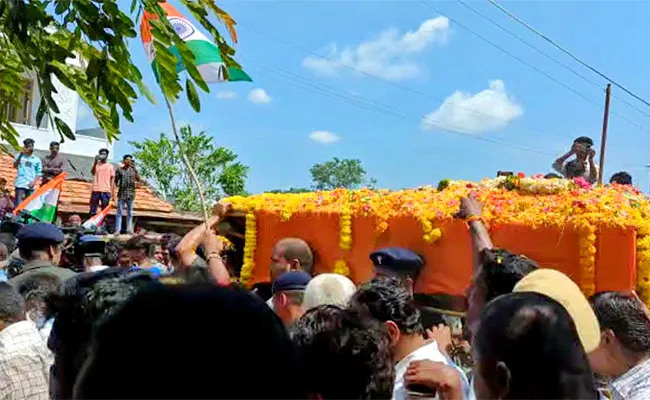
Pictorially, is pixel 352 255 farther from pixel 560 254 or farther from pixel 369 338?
pixel 369 338

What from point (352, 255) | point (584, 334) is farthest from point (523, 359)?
point (352, 255)

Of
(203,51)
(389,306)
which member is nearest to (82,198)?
(203,51)

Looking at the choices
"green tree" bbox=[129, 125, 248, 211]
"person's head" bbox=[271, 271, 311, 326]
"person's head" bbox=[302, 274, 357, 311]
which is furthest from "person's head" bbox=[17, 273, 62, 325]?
"green tree" bbox=[129, 125, 248, 211]

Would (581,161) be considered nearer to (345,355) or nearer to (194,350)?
(345,355)

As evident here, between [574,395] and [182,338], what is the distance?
3.37 ft

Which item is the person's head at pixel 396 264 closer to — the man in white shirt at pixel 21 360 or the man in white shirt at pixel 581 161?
the man in white shirt at pixel 21 360

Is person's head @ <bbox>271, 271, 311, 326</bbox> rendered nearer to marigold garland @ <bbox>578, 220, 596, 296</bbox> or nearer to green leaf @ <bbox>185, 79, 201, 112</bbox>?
green leaf @ <bbox>185, 79, 201, 112</bbox>

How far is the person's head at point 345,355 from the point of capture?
1.99 m

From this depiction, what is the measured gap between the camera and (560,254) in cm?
476

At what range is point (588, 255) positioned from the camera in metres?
4.61

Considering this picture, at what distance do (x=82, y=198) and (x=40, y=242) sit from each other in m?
11.0

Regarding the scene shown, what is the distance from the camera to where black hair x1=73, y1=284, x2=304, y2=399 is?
84 cm

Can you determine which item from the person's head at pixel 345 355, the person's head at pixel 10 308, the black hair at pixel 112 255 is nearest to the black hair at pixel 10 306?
the person's head at pixel 10 308

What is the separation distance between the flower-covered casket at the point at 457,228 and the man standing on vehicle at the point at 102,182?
22.9 ft
